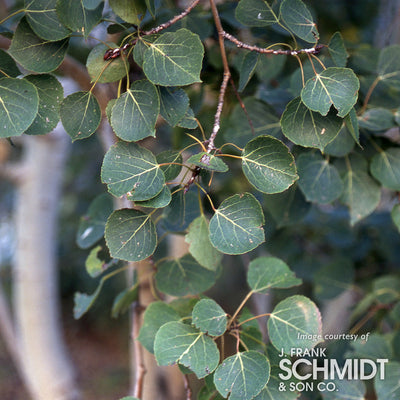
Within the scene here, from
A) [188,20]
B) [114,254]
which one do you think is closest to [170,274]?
[114,254]

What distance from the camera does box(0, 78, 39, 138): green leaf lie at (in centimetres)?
46

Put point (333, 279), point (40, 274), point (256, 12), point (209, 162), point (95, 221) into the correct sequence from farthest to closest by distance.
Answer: point (40, 274)
point (333, 279)
point (95, 221)
point (256, 12)
point (209, 162)

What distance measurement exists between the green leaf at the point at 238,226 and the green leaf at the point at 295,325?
14 centimetres

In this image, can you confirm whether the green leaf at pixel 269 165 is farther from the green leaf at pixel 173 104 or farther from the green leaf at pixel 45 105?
the green leaf at pixel 45 105

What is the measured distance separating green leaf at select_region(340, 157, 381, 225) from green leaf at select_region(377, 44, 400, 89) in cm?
17

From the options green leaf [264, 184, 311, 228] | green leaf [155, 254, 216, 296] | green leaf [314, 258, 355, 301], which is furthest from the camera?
green leaf [314, 258, 355, 301]

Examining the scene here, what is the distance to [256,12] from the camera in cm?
55

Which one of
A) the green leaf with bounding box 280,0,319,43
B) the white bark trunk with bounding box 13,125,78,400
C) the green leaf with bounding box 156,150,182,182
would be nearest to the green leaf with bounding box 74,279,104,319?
the green leaf with bounding box 156,150,182,182

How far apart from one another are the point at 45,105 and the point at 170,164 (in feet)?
0.59

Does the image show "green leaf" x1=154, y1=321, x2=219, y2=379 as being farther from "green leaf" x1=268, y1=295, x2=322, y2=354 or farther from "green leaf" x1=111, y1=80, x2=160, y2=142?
"green leaf" x1=111, y1=80, x2=160, y2=142

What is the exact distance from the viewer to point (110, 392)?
9.39 feet

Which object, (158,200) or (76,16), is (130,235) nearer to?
(158,200)

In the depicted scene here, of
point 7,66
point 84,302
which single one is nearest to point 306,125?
point 7,66

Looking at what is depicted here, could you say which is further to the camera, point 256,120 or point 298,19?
point 256,120
